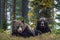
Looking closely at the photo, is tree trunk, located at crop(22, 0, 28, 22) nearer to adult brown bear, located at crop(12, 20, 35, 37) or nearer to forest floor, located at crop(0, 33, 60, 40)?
adult brown bear, located at crop(12, 20, 35, 37)

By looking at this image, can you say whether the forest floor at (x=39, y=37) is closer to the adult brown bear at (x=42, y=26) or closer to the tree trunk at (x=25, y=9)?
the adult brown bear at (x=42, y=26)

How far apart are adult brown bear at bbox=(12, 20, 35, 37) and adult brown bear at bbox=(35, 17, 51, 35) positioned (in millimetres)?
149

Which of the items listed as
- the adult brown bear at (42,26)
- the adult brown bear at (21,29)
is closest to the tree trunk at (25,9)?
the adult brown bear at (21,29)

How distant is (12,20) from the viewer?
21.6ft

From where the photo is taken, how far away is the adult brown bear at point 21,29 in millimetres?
6531

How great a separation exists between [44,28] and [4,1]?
3.53 ft

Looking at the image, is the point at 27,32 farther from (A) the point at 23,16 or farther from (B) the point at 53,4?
(B) the point at 53,4

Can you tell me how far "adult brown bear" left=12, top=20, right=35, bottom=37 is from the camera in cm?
653

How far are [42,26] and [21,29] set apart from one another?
47 cm

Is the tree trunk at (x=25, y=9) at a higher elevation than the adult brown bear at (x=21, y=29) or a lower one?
higher

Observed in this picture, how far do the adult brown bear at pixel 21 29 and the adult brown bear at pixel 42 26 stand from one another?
149 millimetres

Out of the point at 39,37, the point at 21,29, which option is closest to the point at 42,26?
the point at 39,37

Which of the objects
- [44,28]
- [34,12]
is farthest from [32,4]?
[44,28]

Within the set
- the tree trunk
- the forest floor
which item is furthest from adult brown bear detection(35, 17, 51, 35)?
the tree trunk
